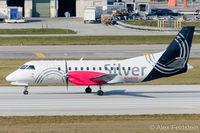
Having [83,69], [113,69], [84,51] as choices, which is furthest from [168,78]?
[84,51]

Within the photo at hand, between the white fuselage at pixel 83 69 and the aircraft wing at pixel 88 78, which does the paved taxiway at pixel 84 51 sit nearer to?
the white fuselage at pixel 83 69

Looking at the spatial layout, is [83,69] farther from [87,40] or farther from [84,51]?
[87,40]

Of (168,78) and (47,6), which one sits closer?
(168,78)

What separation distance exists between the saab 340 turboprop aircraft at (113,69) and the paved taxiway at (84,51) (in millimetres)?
21462

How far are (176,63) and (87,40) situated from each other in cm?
3746

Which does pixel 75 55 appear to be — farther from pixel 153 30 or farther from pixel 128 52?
pixel 153 30

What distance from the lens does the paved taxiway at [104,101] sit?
28469 millimetres

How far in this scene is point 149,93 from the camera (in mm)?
34562

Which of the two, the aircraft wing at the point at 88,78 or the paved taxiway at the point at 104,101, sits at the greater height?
the aircraft wing at the point at 88,78

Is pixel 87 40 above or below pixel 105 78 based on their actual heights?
above

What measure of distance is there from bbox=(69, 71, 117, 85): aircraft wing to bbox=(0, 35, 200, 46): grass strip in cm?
3347

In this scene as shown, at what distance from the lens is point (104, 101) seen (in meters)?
31.6

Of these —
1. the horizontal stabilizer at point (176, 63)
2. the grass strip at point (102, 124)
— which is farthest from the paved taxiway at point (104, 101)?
the horizontal stabilizer at point (176, 63)

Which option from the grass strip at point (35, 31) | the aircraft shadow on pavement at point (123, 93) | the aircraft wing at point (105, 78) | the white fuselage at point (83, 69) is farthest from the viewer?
the grass strip at point (35, 31)
